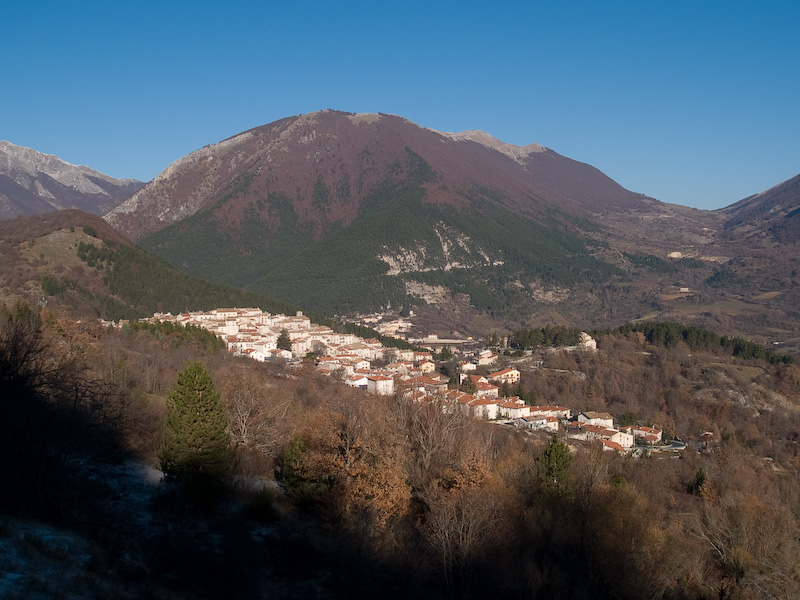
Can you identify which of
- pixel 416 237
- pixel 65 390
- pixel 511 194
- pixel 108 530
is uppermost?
pixel 511 194

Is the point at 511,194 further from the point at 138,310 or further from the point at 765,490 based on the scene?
the point at 765,490

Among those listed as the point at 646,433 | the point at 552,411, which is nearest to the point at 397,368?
the point at 552,411

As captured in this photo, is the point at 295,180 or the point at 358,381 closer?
the point at 358,381

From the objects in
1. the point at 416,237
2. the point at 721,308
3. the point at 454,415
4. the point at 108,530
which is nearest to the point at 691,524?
the point at 454,415

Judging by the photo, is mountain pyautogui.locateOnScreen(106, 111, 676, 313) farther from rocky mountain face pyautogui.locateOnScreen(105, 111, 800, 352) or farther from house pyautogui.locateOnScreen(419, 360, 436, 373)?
house pyautogui.locateOnScreen(419, 360, 436, 373)

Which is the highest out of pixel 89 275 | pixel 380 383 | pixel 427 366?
pixel 89 275

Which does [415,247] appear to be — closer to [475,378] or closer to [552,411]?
[475,378]
